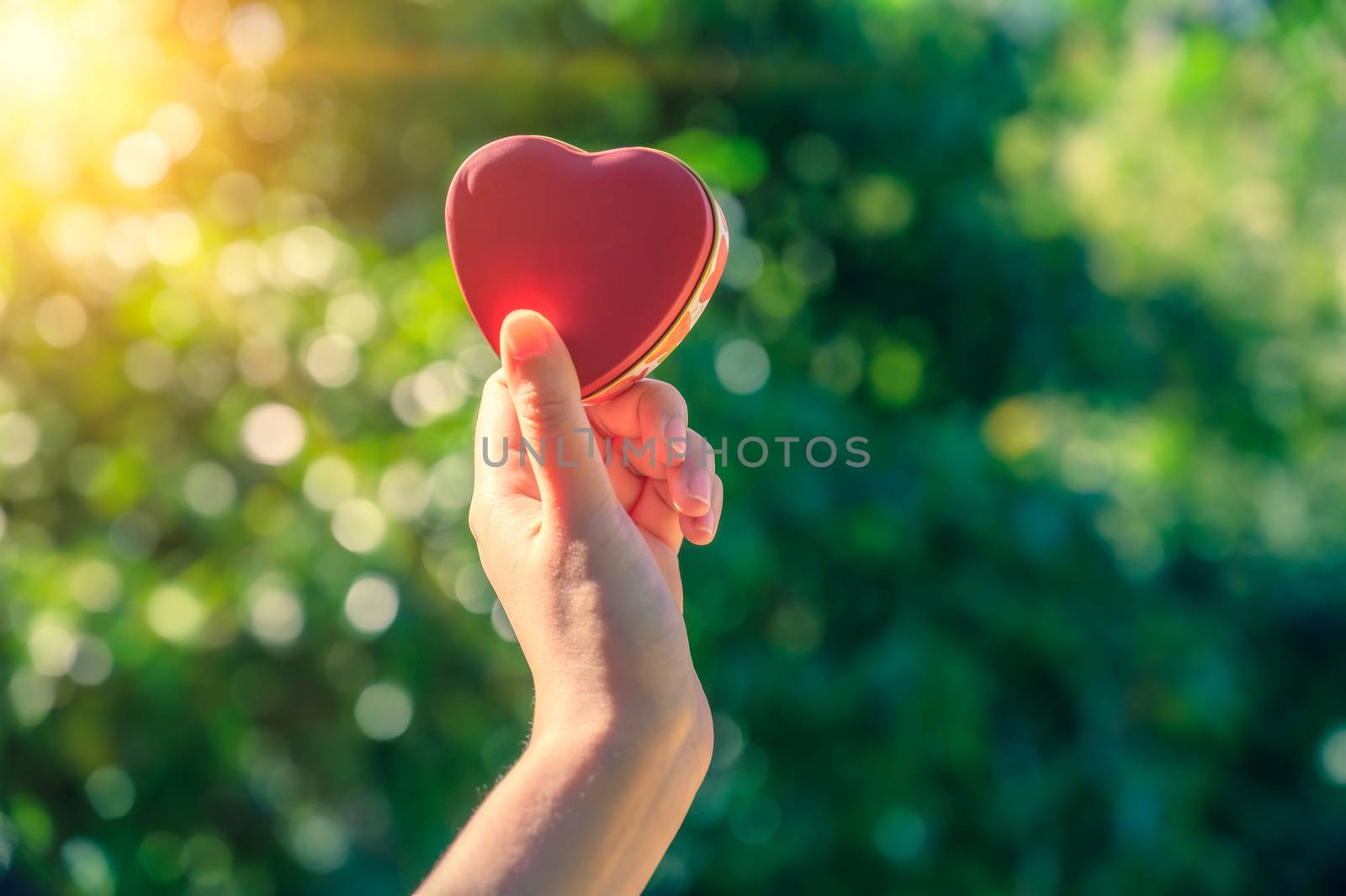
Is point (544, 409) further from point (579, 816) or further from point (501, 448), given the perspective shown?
point (579, 816)

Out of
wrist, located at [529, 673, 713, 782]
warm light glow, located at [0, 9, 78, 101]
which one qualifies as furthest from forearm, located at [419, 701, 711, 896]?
warm light glow, located at [0, 9, 78, 101]

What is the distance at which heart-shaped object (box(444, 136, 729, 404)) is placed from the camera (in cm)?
118

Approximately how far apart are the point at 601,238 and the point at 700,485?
27cm

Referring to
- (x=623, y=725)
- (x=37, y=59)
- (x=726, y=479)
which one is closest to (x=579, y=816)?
(x=623, y=725)

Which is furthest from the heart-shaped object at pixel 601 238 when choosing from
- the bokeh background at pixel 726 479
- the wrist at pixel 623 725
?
the bokeh background at pixel 726 479

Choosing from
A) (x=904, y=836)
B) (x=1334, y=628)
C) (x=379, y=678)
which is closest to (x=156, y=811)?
(x=379, y=678)

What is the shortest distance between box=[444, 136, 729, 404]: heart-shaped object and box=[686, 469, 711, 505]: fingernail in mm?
130

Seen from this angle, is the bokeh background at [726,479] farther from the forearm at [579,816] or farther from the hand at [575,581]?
the forearm at [579,816]

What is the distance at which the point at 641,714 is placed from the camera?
99 centimetres

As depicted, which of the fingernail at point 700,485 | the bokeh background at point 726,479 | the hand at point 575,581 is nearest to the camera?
the hand at point 575,581

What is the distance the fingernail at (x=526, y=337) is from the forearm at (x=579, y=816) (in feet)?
1.08

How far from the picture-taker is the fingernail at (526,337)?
104cm

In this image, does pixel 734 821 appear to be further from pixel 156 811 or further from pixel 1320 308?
pixel 1320 308

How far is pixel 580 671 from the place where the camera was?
3.35ft
